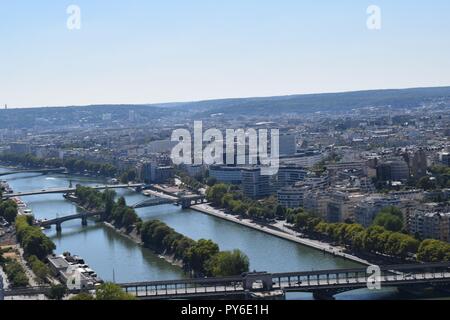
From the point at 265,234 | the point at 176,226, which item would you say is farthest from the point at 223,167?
the point at 265,234

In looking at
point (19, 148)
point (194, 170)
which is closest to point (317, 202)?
point (194, 170)

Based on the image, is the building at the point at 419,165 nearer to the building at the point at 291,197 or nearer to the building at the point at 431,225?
the building at the point at 291,197

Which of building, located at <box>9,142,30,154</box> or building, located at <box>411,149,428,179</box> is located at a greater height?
building, located at <box>411,149,428,179</box>

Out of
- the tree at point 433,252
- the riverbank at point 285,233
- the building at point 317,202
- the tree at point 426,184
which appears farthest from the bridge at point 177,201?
the tree at point 433,252

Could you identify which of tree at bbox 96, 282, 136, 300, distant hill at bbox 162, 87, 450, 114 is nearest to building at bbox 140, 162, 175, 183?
tree at bbox 96, 282, 136, 300

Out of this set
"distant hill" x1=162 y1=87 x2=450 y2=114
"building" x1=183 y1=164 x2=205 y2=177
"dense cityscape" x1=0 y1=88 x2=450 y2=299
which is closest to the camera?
"dense cityscape" x1=0 y1=88 x2=450 y2=299

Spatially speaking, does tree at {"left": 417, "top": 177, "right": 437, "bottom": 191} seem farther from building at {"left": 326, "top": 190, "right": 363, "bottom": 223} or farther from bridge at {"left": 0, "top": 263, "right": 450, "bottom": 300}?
bridge at {"left": 0, "top": 263, "right": 450, "bottom": 300}
